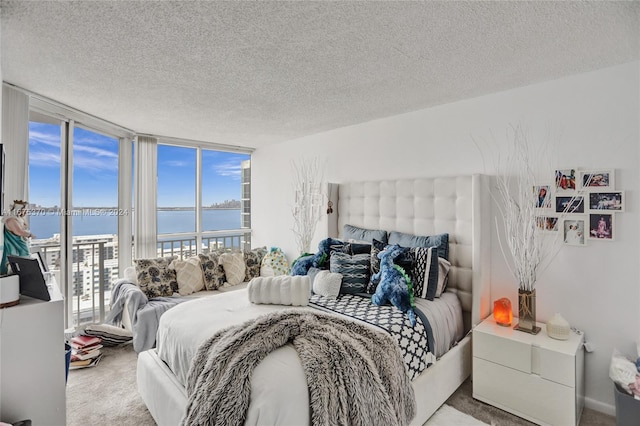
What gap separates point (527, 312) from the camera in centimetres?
228

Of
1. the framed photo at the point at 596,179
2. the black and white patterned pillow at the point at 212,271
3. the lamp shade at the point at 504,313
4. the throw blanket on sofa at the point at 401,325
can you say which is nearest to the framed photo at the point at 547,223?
the framed photo at the point at 596,179

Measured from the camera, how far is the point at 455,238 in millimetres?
2836

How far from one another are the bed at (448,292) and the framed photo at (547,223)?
38 cm

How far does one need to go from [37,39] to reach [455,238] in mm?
3312

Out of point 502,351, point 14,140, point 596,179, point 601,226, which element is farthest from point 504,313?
point 14,140

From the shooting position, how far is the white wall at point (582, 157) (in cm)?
213

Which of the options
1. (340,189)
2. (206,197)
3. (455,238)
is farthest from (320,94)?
(206,197)

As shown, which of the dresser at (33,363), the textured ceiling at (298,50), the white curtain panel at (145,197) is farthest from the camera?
the white curtain panel at (145,197)

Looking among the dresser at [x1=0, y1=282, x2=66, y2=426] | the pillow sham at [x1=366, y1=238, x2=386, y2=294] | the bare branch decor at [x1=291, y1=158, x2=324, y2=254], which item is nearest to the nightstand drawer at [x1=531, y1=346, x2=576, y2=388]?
the pillow sham at [x1=366, y1=238, x2=386, y2=294]

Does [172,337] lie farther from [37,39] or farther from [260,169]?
[260,169]

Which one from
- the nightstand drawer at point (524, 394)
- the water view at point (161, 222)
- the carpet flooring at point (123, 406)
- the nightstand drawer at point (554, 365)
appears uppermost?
the water view at point (161, 222)

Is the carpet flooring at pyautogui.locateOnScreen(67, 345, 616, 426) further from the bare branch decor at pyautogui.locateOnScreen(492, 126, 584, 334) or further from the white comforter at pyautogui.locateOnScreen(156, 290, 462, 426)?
the bare branch decor at pyautogui.locateOnScreen(492, 126, 584, 334)

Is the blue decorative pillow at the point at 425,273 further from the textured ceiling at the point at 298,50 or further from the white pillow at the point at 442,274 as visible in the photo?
the textured ceiling at the point at 298,50

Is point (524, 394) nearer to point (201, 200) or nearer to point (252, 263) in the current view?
point (252, 263)
